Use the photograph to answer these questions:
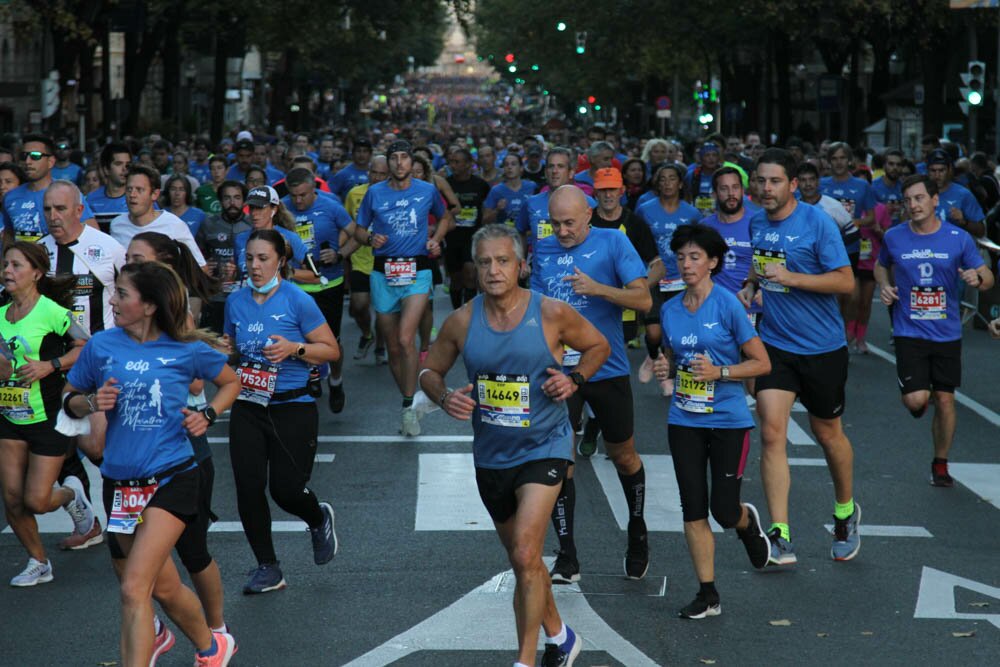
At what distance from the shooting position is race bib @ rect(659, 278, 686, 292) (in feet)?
46.1

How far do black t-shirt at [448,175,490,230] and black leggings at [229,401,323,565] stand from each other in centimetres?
1048

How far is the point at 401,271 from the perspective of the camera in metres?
13.3

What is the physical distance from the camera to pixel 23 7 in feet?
106

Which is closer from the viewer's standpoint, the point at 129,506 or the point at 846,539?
the point at 129,506

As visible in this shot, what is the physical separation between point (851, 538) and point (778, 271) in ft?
4.64

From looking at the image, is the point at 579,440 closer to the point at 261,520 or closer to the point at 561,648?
the point at 261,520

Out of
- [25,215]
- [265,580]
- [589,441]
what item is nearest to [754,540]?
[265,580]

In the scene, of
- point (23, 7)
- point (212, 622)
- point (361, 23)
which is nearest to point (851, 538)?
point (212, 622)

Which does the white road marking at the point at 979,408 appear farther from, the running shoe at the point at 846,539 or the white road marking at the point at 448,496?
the running shoe at the point at 846,539

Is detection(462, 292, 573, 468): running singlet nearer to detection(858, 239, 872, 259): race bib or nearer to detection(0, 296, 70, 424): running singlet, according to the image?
detection(0, 296, 70, 424): running singlet

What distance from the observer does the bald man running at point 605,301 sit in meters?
8.52

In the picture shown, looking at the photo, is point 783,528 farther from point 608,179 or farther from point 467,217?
point 467,217

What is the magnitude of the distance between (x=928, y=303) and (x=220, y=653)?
17.2ft

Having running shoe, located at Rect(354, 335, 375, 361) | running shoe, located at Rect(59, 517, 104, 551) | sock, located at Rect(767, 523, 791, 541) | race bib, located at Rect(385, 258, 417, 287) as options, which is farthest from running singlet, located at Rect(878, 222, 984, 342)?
running shoe, located at Rect(354, 335, 375, 361)
